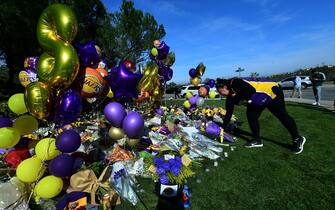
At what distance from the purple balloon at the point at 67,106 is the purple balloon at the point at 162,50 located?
16.7 ft

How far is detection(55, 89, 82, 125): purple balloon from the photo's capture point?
12.1 ft

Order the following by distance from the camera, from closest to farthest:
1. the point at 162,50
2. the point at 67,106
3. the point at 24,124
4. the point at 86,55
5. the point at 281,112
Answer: the point at 67,106
the point at 24,124
the point at 86,55
the point at 281,112
the point at 162,50

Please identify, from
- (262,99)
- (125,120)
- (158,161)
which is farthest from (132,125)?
(262,99)

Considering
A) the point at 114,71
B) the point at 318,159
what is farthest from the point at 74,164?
the point at 318,159

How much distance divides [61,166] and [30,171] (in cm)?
41

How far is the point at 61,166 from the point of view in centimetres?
346

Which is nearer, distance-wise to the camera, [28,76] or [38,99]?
[38,99]

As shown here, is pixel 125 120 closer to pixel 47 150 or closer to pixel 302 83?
pixel 47 150

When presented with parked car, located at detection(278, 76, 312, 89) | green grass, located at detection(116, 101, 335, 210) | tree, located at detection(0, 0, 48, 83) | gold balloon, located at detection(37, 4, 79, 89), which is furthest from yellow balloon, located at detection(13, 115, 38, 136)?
parked car, located at detection(278, 76, 312, 89)

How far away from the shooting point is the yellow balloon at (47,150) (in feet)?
11.8

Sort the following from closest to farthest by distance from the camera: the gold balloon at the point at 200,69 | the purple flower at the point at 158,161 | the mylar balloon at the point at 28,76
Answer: the purple flower at the point at 158,161 < the mylar balloon at the point at 28,76 < the gold balloon at the point at 200,69

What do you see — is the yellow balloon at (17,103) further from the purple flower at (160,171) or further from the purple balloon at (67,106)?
the purple flower at (160,171)

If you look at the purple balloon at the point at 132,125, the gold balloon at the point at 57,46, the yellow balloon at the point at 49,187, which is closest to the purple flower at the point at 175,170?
the purple balloon at the point at 132,125

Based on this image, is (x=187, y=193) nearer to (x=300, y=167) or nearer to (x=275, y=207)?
(x=275, y=207)
